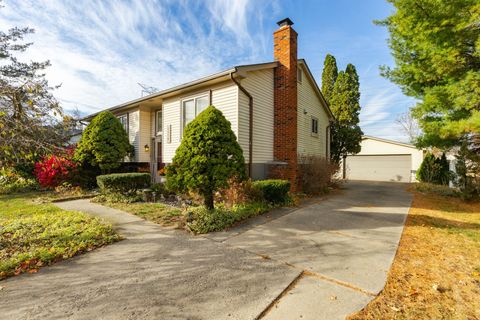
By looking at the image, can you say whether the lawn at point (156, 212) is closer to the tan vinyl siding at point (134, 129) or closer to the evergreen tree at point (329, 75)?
the tan vinyl siding at point (134, 129)

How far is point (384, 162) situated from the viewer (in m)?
20.0

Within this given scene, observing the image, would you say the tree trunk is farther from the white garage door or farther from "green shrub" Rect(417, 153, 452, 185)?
the white garage door

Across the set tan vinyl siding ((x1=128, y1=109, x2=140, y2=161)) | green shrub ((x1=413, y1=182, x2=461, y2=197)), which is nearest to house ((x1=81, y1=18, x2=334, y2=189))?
tan vinyl siding ((x1=128, y1=109, x2=140, y2=161))

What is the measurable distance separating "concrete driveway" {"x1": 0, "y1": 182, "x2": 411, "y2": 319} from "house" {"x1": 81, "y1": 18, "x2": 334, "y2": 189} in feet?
14.7

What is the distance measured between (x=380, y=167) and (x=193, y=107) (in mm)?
18227

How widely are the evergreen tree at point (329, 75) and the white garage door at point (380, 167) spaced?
7095mm

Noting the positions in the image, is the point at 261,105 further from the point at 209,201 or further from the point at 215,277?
the point at 215,277

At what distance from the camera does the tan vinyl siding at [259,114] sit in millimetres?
8664

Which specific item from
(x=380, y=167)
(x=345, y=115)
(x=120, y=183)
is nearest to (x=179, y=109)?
(x=120, y=183)

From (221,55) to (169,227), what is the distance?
1116 centimetres

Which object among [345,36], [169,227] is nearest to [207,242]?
[169,227]

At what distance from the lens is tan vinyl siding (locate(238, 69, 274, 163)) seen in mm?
8664

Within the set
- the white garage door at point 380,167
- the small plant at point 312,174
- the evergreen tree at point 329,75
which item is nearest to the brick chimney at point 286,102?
the small plant at point 312,174

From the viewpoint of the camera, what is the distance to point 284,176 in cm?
934
